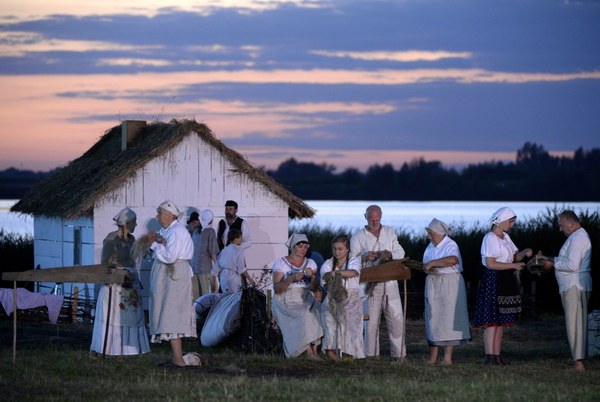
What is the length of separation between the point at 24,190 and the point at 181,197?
572 cm

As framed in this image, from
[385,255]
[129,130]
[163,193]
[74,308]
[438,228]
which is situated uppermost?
[129,130]

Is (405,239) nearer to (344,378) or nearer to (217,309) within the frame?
(217,309)

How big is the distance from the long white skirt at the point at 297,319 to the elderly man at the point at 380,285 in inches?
28.8

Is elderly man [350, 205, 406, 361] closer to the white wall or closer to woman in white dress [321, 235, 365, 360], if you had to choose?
woman in white dress [321, 235, 365, 360]

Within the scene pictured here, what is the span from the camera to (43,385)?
12242 mm

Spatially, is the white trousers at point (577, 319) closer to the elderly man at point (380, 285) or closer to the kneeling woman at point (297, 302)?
the elderly man at point (380, 285)

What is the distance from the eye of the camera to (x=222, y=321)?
55.0 ft

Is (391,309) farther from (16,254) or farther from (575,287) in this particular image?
(16,254)

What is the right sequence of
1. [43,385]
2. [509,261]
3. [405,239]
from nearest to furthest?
1. [43,385]
2. [509,261]
3. [405,239]

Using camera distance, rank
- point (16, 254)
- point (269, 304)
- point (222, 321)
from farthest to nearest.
Answer: point (16, 254) < point (222, 321) < point (269, 304)

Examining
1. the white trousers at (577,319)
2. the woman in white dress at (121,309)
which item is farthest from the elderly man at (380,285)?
the woman in white dress at (121,309)

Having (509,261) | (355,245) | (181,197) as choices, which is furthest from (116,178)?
(509,261)

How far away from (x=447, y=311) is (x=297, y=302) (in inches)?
76.1

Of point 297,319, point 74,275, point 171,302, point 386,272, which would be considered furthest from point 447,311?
point 74,275
